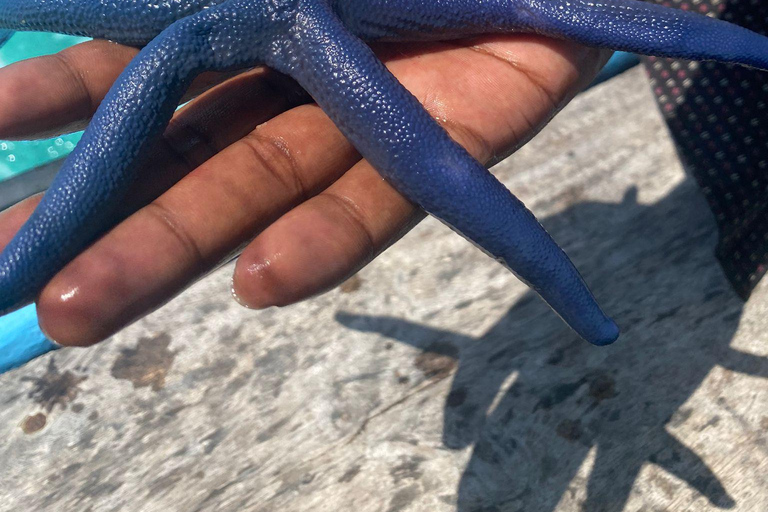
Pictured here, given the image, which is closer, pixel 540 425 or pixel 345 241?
pixel 345 241

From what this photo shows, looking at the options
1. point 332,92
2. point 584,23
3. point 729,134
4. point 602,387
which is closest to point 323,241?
point 332,92

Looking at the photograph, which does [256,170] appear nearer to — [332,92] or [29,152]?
[332,92]

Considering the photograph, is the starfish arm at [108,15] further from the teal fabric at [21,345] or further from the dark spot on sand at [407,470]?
the dark spot on sand at [407,470]

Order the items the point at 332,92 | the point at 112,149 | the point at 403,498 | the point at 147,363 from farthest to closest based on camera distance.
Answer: the point at 147,363 → the point at 403,498 → the point at 332,92 → the point at 112,149

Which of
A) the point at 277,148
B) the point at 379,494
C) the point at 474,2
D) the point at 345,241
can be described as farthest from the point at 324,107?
the point at 379,494

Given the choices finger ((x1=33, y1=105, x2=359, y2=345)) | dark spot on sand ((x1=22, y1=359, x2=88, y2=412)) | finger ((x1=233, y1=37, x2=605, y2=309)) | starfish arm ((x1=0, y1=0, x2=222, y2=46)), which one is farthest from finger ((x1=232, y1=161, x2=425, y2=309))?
dark spot on sand ((x1=22, y1=359, x2=88, y2=412))

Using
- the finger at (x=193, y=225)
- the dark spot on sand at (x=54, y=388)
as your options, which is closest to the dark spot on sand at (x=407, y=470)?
the finger at (x=193, y=225)

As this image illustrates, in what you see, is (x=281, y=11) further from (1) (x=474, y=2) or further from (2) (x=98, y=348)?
(2) (x=98, y=348)
